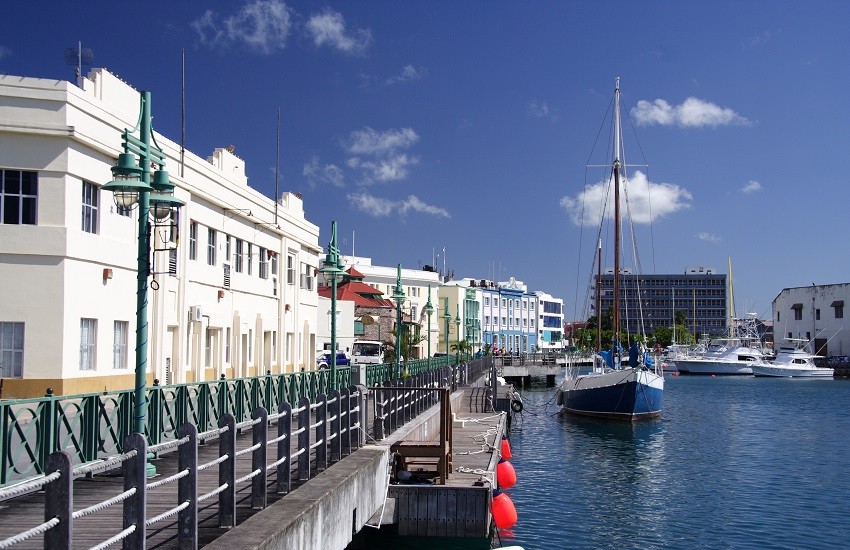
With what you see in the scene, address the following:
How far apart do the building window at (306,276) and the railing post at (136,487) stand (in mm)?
39044

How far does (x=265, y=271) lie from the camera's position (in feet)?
131

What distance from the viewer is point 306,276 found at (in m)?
47.1

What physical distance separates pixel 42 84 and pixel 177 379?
12106 mm

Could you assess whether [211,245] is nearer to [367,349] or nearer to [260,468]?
[260,468]

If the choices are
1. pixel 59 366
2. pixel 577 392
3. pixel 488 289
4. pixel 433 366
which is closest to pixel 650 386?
pixel 577 392

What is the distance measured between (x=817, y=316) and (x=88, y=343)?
119784 mm

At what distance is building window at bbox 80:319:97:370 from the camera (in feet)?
76.4

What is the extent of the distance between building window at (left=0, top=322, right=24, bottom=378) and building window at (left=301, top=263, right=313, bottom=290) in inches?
965

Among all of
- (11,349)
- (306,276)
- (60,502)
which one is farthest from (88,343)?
(306,276)

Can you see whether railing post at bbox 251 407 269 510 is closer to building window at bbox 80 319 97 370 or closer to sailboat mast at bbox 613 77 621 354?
building window at bbox 80 319 97 370

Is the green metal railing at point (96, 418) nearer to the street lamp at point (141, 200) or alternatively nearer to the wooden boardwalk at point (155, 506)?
the wooden boardwalk at point (155, 506)

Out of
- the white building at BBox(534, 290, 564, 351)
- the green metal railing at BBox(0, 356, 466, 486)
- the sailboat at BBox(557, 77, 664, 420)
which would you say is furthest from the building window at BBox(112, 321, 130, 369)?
the white building at BBox(534, 290, 564, 351)

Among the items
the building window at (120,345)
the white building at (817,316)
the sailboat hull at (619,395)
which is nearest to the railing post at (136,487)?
the building window at (120,345)

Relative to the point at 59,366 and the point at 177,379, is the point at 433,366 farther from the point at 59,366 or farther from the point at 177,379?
the point at 59,366
